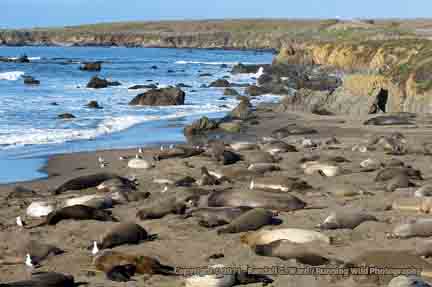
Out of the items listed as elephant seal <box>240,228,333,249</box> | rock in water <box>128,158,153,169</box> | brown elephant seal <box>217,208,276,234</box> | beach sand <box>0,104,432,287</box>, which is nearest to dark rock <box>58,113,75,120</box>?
beach sand <box>0,104,432,287</box>

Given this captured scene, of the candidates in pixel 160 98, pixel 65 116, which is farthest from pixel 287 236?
pixel 160 98

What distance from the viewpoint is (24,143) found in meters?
16.9

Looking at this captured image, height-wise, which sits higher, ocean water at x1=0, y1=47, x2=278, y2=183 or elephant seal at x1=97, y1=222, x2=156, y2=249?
A: elephant seal at x1=97, y1=222, x2=156, y2=249

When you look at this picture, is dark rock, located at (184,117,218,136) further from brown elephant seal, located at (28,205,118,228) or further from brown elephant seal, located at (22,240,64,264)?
brown elephant seal, located at (22,240,64,264)

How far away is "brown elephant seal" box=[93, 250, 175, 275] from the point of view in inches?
263

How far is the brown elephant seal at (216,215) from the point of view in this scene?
8.55 metres

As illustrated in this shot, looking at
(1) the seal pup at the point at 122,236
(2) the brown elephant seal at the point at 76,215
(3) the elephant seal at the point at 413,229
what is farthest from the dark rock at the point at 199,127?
(3) the elephant seal at the point at 413,229

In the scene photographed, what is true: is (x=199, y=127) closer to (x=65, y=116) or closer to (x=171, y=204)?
(x=65, y=116)

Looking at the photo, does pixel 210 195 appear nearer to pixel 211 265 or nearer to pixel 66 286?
pixel 211 265

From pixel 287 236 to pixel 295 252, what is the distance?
416 mm

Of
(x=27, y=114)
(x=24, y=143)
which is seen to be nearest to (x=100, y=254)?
(x=24, y=143)

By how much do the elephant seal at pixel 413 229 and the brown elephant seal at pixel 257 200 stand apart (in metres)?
1.78

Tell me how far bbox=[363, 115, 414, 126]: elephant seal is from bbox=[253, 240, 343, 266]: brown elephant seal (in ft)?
42.5

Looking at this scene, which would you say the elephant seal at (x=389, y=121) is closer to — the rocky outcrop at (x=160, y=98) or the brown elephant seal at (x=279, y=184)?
the rocky outcrop at (x=160, y=98)
